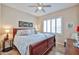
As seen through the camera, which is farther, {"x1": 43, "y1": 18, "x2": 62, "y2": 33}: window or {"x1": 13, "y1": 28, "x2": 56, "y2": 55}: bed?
{"x1": 43, "y1": 18, "x2": 62, "y2": 33}: window

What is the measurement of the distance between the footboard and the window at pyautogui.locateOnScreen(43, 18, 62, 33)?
7.0 inches

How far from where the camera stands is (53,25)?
6.28 ft

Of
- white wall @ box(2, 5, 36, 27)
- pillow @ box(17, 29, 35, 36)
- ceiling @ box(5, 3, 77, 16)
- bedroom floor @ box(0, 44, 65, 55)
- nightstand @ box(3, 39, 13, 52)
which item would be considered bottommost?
bedroom floor @ box(0, 44, 65, 55)

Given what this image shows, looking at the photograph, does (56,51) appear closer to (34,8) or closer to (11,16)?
(34,8)

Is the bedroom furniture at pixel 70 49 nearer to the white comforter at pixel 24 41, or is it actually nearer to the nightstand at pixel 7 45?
the white comforter at pixel 24 41

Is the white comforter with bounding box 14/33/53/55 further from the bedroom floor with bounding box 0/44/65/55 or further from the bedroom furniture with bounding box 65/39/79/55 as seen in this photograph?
the bedroom furniture with bounding box 65/39/79/55

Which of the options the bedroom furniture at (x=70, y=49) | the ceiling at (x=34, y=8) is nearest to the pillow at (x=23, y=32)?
the ceiling at (x=34, y=8)

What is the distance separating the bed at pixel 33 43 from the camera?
1722 mm

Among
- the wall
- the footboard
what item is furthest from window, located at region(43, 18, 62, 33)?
the footboard

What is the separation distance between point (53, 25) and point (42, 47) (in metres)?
0.48

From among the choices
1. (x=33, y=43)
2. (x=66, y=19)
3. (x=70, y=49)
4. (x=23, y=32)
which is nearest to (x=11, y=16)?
(x=23, y=32)

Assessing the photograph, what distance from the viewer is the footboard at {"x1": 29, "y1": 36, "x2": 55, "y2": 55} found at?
1.74m
